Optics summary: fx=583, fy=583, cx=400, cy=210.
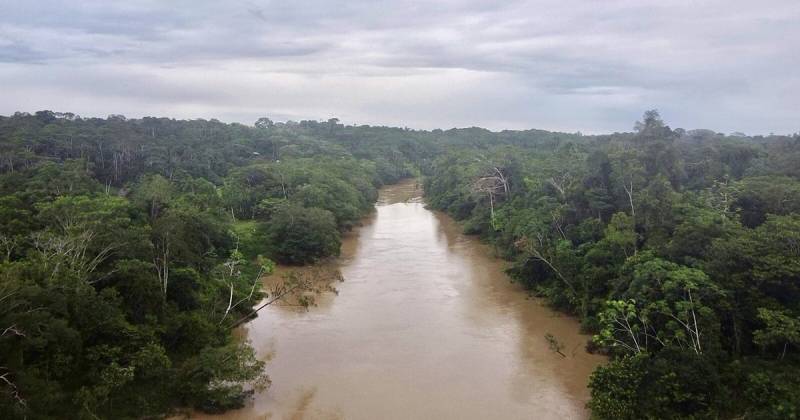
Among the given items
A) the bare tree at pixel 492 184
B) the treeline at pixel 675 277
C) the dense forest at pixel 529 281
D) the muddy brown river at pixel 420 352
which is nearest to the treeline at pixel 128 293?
the dense forest at pixel 529 281

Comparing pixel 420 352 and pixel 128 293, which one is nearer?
pixel 128 293

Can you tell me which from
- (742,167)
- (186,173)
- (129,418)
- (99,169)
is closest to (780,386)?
(129,418)

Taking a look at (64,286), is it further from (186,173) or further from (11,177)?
(186,173)

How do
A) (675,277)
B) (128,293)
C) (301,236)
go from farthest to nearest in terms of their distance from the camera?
(301,236) < (675,277) < (128,293)

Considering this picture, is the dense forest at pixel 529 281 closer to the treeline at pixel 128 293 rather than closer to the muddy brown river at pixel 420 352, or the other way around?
the treeline at pixel 128 293

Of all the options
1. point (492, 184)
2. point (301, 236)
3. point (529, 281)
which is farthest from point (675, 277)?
point (492, 184)

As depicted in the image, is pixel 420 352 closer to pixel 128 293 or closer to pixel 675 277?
pixel 675 277

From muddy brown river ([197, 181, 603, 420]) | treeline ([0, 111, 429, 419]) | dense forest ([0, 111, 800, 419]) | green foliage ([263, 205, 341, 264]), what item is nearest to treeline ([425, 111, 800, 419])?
dense forest ([0, 111, 800, 419])
